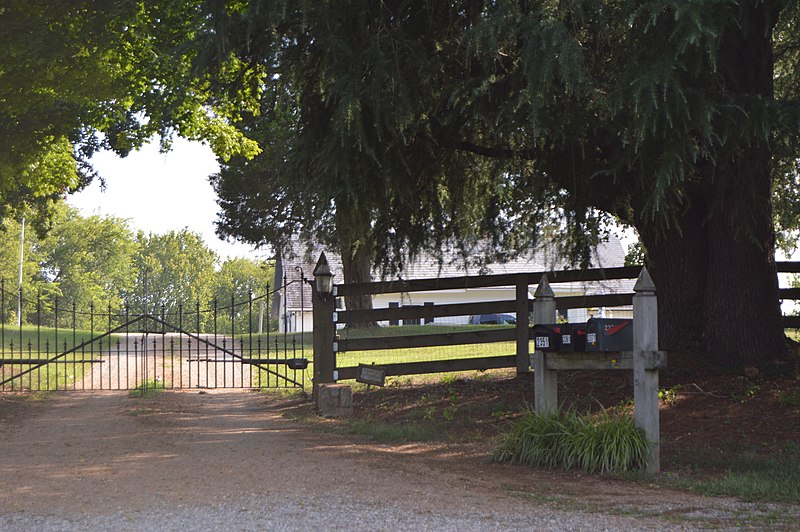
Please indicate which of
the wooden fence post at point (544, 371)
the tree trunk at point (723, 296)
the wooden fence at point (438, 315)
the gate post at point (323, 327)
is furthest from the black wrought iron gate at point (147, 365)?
the tree trunk at point (723, 296)

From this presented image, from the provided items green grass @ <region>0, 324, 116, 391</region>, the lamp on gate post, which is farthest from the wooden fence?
green grass @ <region>0, 324, 116, 391</region>

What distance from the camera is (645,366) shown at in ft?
A: 27.2

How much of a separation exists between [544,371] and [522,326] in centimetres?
432

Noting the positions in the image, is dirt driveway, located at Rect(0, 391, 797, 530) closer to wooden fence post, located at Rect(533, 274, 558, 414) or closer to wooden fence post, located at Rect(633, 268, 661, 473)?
wooden fence post, located at Rect(633, 268, 661, 473)

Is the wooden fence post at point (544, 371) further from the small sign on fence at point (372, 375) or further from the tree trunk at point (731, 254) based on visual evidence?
the small sign on fence at point (372, 375)

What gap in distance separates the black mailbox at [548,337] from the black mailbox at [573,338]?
0.16 ft

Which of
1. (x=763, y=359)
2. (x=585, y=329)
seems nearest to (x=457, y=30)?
(x=585, y=329)

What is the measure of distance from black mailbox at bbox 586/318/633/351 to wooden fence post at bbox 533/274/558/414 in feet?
2.21

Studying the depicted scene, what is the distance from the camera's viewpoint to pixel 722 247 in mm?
11680

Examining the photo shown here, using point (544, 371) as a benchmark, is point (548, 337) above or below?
above

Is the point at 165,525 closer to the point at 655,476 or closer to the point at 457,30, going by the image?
the point at 655,476

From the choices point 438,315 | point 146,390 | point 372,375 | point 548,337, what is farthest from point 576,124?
point 146,390

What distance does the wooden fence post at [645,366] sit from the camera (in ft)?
27.2

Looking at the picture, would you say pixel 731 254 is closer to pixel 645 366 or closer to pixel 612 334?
pixel 612 334
